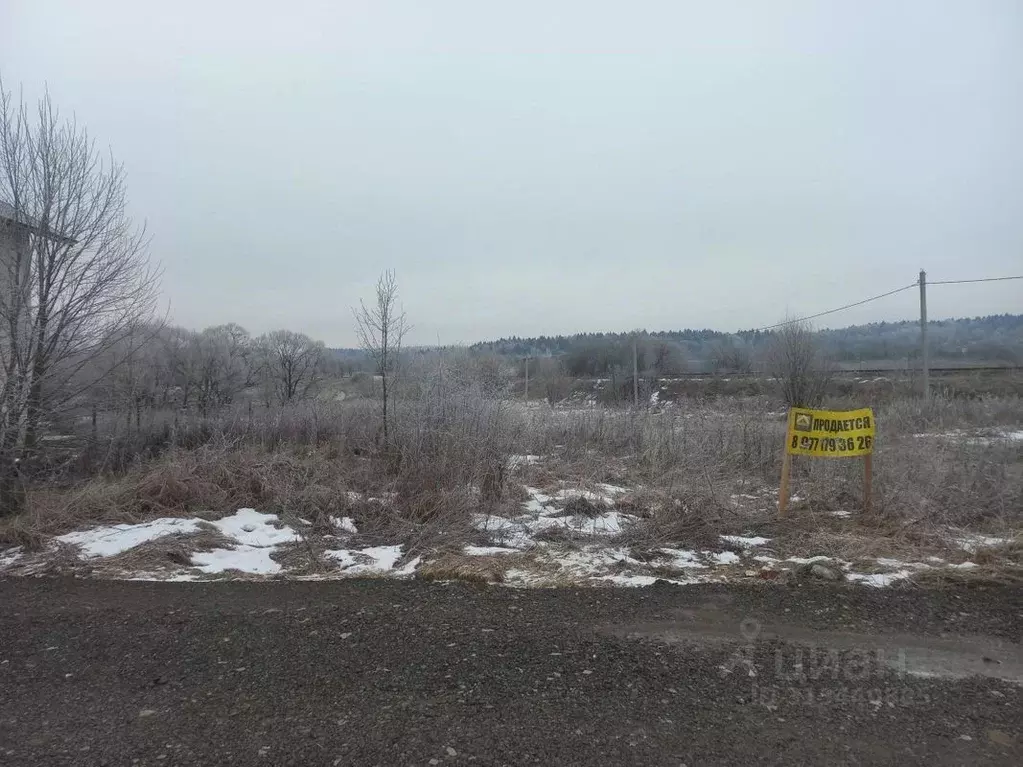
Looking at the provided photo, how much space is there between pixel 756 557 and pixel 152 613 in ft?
17.7

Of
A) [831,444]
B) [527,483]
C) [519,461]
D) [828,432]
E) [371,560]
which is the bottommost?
[371,560]

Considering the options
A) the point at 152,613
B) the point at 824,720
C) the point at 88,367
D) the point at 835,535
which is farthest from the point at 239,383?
the point at 824,720

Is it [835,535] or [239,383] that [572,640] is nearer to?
[835,535]

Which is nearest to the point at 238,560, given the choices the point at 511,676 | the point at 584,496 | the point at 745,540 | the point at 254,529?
the point at 254,529

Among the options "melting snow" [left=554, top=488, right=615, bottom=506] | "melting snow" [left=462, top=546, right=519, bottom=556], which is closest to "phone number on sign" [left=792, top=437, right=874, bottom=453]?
"melting snow" [left=554, top=488, right=615, bottom=506]

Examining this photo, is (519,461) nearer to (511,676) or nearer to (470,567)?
(470,567)

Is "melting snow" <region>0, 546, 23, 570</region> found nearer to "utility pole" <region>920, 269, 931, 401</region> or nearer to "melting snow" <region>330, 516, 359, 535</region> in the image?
"melting snow" <region>330, 516, 359, 535</region>

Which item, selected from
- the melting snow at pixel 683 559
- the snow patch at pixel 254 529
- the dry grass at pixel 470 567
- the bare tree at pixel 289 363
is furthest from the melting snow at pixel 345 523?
the bare tree at pixel 289 363

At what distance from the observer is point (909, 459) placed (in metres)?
8.97

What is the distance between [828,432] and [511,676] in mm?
5617

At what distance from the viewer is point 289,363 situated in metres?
28.6

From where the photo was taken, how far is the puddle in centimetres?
373

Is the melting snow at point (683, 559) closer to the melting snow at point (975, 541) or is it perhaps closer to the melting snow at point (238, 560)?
the melting snow at point (975, 541)

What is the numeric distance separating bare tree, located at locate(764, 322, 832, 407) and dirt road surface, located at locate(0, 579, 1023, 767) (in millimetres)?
19543
